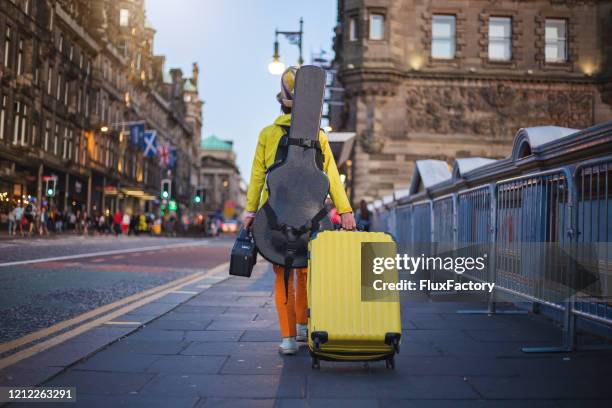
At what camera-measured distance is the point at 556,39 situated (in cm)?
3397

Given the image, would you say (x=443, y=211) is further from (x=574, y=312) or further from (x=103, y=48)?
(x=103, y=48)

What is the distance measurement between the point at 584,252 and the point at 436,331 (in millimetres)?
1530

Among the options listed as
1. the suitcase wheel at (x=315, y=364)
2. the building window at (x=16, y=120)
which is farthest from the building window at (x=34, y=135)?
the suitcase wheel at (x=315, y=364)

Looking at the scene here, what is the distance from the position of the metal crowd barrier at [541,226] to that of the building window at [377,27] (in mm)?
24746

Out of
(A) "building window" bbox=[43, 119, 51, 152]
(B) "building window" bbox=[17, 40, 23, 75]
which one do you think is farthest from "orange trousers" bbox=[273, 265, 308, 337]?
(A) "building window" bbox=[43, 119, 51, 152]

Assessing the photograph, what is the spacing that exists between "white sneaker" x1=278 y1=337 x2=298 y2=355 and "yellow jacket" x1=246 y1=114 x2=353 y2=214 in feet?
3.25

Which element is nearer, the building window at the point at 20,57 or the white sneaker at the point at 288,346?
the white sneaker at the point at 288,346

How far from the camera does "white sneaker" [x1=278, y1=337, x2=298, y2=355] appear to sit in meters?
4.96

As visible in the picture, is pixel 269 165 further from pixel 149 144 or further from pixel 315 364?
pixel 149 144

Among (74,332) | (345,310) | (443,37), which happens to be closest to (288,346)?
(345,310)

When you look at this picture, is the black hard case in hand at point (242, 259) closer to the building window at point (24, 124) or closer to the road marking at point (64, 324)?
the road marking at point (64, 324)

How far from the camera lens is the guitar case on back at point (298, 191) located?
4.86 meters

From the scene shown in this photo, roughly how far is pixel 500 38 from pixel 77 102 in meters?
27.8

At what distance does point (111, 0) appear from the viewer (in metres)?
54.8
